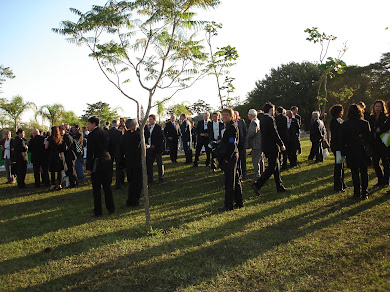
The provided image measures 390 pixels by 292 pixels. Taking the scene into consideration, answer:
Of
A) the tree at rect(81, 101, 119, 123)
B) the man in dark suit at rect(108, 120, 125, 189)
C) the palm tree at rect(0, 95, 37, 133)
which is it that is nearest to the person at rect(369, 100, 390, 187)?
the man in dark suit at rect(108, 120, 125, 189)

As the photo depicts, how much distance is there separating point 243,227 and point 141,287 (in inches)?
97.3

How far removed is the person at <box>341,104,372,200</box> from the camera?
23.0ft

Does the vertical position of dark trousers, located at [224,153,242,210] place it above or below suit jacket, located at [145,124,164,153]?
below

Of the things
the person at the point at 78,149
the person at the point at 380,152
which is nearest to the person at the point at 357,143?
the person at the point at 380,152

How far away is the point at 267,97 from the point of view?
5053 cm

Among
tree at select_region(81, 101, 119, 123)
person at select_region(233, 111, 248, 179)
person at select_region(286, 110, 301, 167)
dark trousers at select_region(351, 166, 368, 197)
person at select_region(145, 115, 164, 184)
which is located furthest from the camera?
tree at select_region(81, 101, 119, 123)

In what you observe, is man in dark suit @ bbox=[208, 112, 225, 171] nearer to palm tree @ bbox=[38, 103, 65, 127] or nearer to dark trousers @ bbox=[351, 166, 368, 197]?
dark trousers @ bbox=[351, 166, 368, 197]

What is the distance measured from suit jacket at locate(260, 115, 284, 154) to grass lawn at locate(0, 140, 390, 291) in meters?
1.16

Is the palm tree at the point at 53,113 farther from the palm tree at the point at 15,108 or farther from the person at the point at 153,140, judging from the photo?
the person at the point at 153,140

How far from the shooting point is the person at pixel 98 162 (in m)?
7.27

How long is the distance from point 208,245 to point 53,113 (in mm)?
38529

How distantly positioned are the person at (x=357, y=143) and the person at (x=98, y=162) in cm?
543

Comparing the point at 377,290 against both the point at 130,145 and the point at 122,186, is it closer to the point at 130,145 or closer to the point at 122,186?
the point at 130,145

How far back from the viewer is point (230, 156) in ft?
22.6
